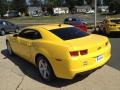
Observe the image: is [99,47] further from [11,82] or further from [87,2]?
[87,2]

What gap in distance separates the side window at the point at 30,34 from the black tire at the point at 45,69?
2.41 ft

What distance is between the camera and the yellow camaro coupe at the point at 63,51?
656cm

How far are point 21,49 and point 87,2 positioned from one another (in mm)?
158136

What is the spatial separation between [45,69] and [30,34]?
1717 millimetres

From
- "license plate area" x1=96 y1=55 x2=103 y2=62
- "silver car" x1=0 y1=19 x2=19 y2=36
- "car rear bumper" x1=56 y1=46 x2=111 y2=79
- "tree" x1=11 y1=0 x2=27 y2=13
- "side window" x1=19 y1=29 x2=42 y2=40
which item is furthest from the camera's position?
"tree" x1=11 y1=0 x2=27 y2=13

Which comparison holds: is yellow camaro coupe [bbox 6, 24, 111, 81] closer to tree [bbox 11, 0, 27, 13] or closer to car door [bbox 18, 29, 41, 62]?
car door [bbox 18, 29, 41, 62]

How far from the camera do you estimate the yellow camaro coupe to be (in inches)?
258

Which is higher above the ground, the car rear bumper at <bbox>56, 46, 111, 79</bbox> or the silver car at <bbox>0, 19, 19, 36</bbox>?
the car rear bumper at <bbox>56, 46, 111, 79</bbox>

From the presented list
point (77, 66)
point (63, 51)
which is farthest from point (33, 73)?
point (77, 66)

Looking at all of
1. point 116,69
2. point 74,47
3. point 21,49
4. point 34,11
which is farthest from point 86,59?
point 34,11

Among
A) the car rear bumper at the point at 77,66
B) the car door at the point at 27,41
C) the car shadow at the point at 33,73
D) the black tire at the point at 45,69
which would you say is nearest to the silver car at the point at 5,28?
the car shadow at the point at 33,73

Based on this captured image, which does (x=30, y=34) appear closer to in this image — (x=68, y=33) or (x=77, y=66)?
(x=68, y=33)

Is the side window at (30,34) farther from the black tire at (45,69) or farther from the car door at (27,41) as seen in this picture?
the black tire at (45,69)

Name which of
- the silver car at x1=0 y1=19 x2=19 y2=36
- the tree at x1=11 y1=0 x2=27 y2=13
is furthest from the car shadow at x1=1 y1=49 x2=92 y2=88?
the tree at x1=11 y1=0 x2=27 y2=13
